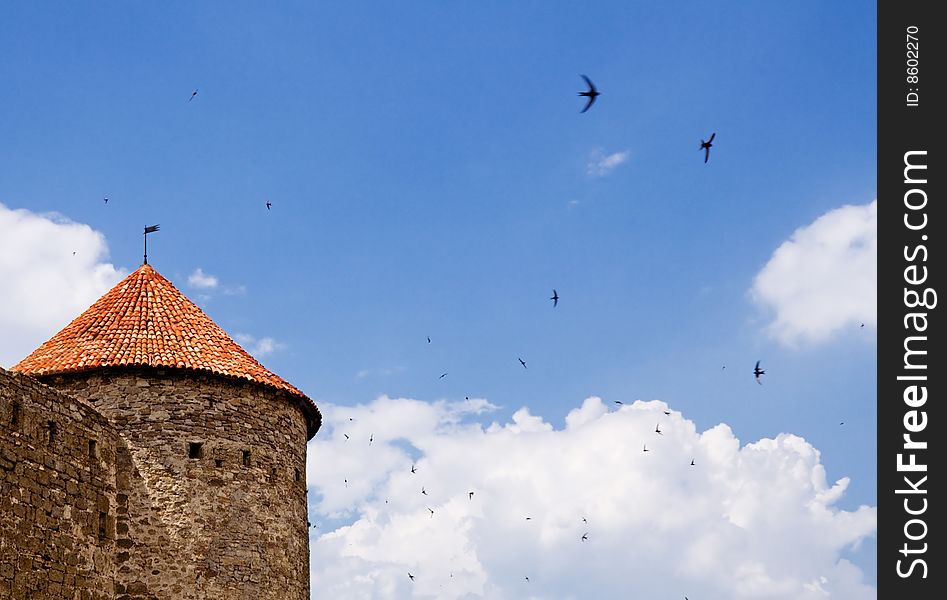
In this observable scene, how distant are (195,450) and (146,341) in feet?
6.53

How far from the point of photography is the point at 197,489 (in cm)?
1688

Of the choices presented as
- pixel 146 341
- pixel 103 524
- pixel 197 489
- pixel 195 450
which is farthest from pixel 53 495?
pixel 146 341

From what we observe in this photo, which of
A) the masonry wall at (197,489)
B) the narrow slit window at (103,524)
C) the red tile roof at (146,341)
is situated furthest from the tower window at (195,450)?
the narrow slit window at (103,524)

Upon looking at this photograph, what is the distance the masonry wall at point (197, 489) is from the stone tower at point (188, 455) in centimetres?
2

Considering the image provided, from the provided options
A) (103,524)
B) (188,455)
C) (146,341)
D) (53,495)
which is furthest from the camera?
(146,341)

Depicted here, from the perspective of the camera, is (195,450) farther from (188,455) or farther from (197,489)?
(197,489)

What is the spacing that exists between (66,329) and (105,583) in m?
4.74

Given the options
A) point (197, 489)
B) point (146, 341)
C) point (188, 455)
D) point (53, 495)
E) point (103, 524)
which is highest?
point (146, 341)

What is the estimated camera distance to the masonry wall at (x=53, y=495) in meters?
13.8

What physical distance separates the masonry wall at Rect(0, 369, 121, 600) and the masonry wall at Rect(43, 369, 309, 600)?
45 centimetres

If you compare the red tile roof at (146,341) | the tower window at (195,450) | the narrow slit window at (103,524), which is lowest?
the narrow slit window at (103,524)

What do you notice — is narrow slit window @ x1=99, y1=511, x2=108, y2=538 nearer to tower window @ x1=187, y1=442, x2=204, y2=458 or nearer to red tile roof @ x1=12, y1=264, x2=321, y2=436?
tower window @ x1=187, y1=442, x2=204, y2=458

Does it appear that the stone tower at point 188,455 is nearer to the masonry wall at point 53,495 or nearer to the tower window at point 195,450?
the tower window at point 195,450
